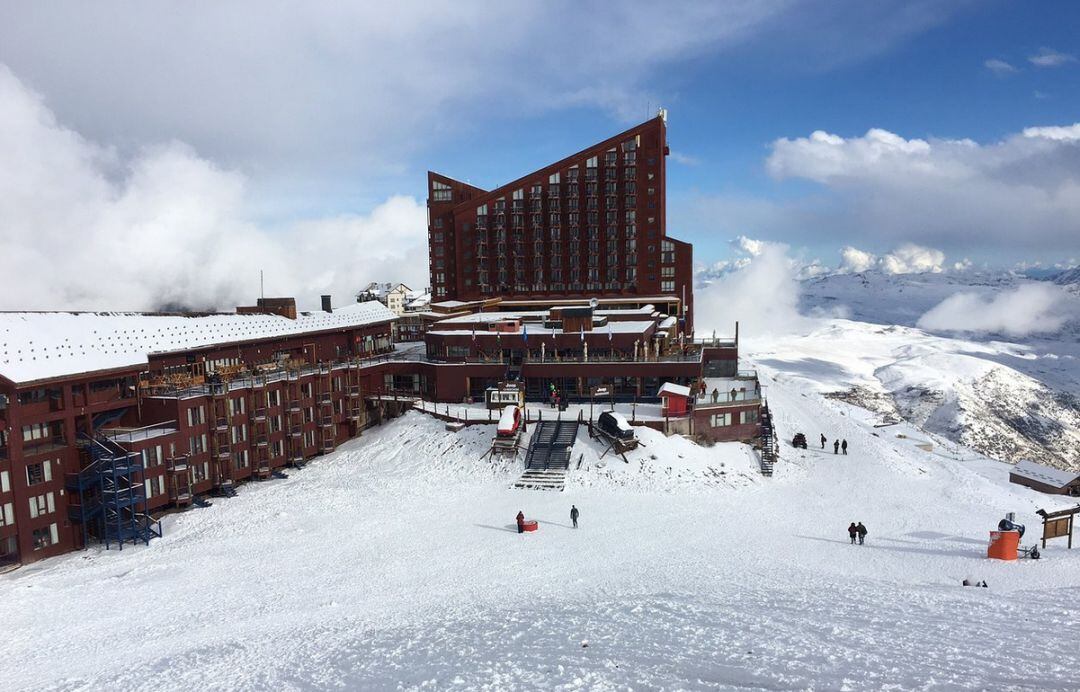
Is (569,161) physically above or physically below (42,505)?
above

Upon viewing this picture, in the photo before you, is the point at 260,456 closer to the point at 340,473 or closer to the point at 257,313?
the point at 340,473

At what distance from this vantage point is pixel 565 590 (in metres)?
29.1

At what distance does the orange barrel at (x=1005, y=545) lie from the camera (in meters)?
32.8

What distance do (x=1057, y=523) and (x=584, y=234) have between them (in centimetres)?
6675

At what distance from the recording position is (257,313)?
2490 inches

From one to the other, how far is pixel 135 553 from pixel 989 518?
178ft

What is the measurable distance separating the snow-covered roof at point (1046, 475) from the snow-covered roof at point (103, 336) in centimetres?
7858

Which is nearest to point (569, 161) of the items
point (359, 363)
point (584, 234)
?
point (584, 234)

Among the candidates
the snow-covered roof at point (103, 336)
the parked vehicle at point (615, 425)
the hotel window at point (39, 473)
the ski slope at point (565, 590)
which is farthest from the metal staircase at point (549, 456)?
the hotel window at point (39, 473)

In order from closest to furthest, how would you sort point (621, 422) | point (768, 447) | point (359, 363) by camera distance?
point (621, 422) → point (768, 447) → point (359, 363)

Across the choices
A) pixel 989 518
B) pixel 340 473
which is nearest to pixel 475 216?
pixel 340 473

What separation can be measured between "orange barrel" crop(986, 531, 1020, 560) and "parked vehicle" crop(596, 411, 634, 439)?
24.0 meters

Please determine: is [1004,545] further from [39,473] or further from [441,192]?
[441,192]

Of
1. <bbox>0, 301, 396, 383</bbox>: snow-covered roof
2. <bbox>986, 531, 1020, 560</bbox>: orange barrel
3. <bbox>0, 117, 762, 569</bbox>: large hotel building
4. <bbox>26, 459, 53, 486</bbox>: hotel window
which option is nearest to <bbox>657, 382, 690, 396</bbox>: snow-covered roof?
<bbox>0, 117, 762, 569</bbox>: large hotel building
